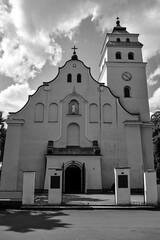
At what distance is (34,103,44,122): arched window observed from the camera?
25172mm

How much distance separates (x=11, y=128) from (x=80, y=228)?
18.6m

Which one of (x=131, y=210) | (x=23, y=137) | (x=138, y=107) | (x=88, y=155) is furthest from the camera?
(x=138, y=107)

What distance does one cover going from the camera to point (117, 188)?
1373cm

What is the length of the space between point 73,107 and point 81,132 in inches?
122

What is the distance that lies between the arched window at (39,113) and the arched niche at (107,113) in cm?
734

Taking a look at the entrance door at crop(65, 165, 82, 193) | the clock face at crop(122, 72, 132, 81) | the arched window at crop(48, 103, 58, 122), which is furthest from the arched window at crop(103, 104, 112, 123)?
the entrance door at crop(65, 165, 82, 193)

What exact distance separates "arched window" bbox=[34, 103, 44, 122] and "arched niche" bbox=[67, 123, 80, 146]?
341 cm

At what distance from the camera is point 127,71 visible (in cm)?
2919

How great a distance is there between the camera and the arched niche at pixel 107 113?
83.7 ft

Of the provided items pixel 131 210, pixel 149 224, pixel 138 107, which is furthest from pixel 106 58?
pixel 149 224

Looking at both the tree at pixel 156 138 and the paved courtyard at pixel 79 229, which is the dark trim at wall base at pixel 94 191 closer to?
the paved courtyard at pixel 79 229

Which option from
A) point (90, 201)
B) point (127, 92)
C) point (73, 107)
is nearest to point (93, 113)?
point (73, 107)

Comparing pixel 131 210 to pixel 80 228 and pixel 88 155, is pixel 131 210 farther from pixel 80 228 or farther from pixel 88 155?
pixel 88 155

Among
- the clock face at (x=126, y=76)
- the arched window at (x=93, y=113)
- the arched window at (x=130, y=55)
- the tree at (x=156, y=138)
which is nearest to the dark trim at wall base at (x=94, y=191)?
the arched window at (x=93, y=113)
